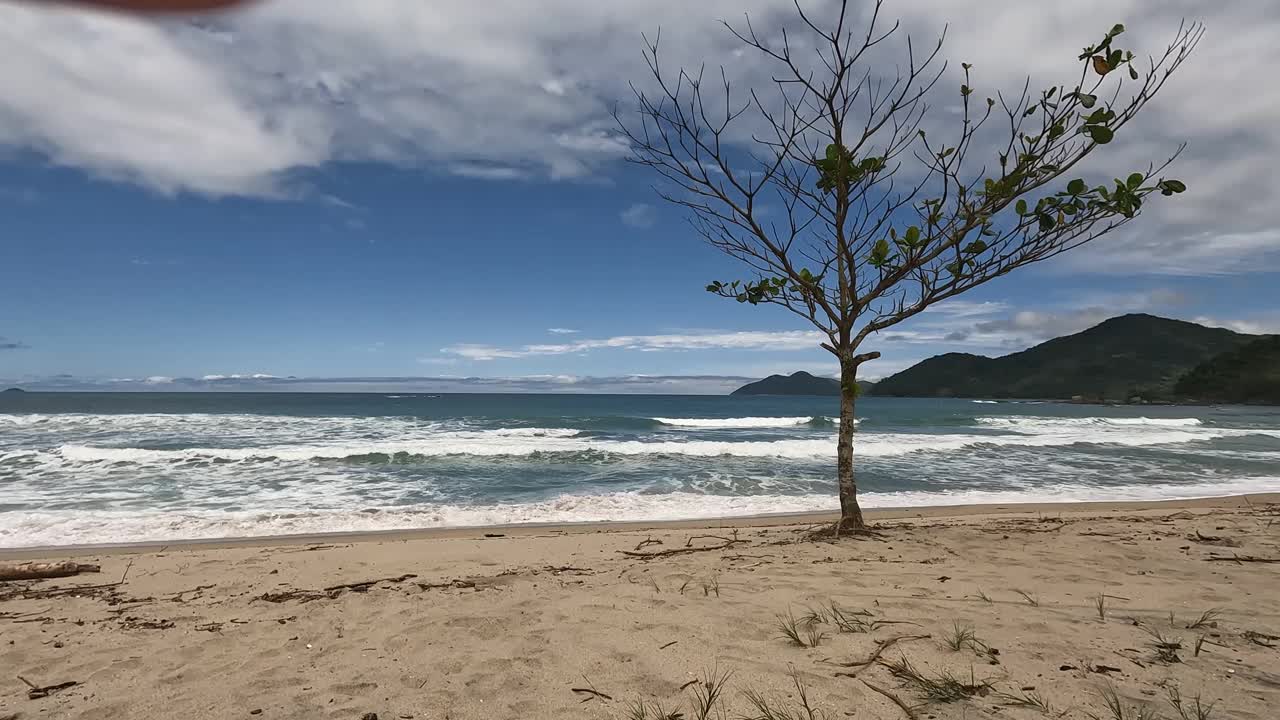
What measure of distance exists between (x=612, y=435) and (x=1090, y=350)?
118 metres

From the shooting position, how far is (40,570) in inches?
221

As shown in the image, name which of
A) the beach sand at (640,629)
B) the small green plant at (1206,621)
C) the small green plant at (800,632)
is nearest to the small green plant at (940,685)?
the beach sand at (640,629)

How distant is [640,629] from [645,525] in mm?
5570

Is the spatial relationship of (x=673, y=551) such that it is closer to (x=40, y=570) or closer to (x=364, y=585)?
(x=364, y=585)

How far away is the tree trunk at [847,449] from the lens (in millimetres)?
6672

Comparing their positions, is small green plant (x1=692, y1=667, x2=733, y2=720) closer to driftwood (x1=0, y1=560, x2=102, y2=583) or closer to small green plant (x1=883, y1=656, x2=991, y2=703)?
small green plant (x1=883, y1=656, x2=991, y2=703)

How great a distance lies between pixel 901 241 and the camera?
5.93 metres

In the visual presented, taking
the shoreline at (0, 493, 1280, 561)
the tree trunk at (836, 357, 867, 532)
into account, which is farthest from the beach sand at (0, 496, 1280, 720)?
the shoreline at (0, 493, 1280, 561)

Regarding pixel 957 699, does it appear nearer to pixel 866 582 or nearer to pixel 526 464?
pixel 866 582

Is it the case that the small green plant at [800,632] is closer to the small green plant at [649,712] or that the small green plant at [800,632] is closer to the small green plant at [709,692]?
the small green plant at [709,692]

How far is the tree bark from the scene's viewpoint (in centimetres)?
552

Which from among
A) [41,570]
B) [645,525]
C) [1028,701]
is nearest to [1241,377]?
[645,525]

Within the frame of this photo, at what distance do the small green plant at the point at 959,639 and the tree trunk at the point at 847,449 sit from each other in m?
3.37

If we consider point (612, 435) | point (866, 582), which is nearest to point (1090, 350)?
point (612, 435)
